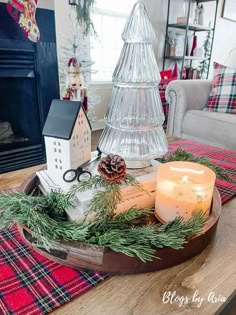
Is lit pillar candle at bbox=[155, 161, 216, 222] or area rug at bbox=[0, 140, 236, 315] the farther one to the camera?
lit pillar candle at bbox=[155, 161, 216, 222]

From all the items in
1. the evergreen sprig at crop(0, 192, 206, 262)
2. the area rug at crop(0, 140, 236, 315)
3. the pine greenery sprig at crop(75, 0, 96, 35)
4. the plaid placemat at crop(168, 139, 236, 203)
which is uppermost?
the pine greenery sprig at crop(75, 0, 96, 35)

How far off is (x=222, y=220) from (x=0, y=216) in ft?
1.65

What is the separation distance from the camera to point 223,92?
6.88 feet

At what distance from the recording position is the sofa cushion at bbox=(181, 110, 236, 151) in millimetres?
1882

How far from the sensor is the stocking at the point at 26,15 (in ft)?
5.10

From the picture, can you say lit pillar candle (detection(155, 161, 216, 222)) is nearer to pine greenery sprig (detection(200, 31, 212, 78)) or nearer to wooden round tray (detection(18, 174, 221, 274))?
wooden round tray (detection(18, 174, 221, 274))

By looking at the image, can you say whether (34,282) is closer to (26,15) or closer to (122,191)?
(122,191)

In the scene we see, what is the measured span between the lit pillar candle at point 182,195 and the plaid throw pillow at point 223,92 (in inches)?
66.3

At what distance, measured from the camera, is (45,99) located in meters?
1.90

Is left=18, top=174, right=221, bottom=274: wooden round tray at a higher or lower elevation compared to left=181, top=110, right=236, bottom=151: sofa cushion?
higher

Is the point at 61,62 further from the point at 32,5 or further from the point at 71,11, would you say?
the point at 32,5

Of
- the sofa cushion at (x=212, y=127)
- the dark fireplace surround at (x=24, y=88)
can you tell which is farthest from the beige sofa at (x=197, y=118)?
the dark fireplace surround at (x=24, y=88)

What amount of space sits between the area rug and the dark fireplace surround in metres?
1.36

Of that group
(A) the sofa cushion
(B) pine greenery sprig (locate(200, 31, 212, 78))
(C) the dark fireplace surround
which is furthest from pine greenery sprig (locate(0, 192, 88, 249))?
(B) pine greenery sprig (locate(200, 31, 212, 78))
